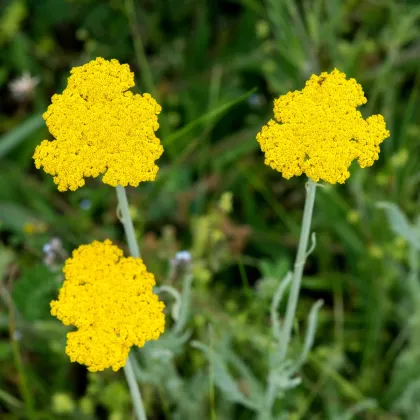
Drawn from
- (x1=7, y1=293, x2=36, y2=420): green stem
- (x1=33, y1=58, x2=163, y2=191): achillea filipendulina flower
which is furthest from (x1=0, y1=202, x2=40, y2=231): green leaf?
(x1=33, y1=58, x2=163, y2=191): achillea filipendulina flower

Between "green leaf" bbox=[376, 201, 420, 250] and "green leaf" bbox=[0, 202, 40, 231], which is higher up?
"green leaf" bbox=[0, 202, 40, 231]

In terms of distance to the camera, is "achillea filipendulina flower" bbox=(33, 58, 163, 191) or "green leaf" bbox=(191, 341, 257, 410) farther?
"green leaf" bbox=(191, 341, 257, 410)

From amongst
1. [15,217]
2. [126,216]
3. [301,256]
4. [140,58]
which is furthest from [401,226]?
[15,217]

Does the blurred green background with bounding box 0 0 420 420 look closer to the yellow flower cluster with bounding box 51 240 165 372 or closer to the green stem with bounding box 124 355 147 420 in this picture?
the green stem with bounding box 124 355 147 420

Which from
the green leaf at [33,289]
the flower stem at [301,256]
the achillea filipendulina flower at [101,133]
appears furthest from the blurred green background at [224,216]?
the achillea filipendulina flower at [101,133]

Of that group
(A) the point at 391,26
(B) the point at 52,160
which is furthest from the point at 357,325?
(B) the point at 52,160

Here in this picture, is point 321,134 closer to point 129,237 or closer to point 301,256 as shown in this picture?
point 301,256

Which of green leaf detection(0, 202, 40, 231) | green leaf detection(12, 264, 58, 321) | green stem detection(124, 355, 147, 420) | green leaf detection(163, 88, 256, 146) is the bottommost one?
green stem detection(124, 355, 147, 420)

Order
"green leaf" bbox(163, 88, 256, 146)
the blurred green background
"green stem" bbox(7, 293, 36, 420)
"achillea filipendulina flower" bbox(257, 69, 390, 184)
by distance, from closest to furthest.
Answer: "achillea filipendulina flower" bbox(257, 69, 390, 184), "green leaf" bbox(163, 88, 256, 146), "green stem" bbox(7, 293, 36, 420), the blurred green background
